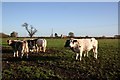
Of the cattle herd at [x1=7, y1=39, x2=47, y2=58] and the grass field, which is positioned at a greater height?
the cattle herd at [x1=7, y1=39, x2=47, y2=58]

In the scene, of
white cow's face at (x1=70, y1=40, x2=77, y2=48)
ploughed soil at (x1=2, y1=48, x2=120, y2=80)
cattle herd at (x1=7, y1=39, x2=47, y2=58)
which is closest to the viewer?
ploughed soil at (x1=2, y1=48, x2=120, y2=80)

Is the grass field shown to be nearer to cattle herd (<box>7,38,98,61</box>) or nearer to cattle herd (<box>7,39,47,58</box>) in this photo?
cattle herd (<box>7,38,98,61</box>)

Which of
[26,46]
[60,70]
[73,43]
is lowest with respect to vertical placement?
[60,70]

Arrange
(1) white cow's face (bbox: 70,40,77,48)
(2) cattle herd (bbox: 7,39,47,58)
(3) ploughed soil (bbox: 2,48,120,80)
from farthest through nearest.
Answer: (2) cattle herd (bbox: 7,39,47,58)
(1) white cow's face (bbox: 70,40,77,48)
(3) ploughed soil (bbox: 2,48,120,80)

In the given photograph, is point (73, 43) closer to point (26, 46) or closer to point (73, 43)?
point (73, 43)

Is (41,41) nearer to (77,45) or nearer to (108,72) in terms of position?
(77,45)

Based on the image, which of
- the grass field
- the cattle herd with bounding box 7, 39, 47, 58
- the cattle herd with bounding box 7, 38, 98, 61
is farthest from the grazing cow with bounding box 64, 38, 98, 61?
the cattle herd with bounding box 7, 39, 47, 58

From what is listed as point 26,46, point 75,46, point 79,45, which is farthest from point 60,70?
point 26,46

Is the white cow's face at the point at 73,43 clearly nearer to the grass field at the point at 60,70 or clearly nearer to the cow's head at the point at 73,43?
the cow's head at the point at 73,43

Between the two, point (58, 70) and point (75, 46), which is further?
point (75, 46)

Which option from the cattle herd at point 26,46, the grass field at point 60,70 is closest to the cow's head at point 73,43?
the grass field at point 60,70

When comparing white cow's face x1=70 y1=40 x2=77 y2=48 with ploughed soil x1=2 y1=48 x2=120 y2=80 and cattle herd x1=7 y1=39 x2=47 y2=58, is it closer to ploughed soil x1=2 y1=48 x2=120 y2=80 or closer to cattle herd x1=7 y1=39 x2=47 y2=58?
ploughed soil x1=2 y1=48 x2=120 y2=80

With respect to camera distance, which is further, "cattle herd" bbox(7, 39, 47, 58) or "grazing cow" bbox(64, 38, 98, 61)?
"cattle herd" bbox(7, 39, 47, 58)

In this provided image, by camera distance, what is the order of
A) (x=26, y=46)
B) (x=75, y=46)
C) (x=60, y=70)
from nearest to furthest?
(x=60, y=70) < (x=75, y=46) < (x=26, y=46)
